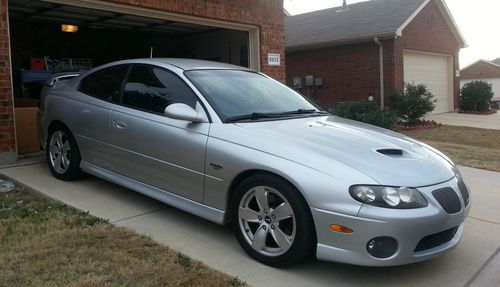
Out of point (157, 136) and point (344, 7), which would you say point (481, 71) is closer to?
point (344, 7)

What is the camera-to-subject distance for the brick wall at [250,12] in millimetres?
8570

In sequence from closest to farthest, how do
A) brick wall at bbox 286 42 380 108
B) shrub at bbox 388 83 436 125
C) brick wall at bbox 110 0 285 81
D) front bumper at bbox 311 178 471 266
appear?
front bumper at bbox 311 178 471 266
brick wall at bbox 110 0 285 81
shrub at bbox 388 83 436 125
brick wall at bbox 286 42 380 108

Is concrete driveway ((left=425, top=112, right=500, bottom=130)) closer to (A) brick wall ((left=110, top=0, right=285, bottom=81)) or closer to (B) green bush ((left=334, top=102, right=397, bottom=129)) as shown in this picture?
(B) green bush ((left=334, top=102, right=397, bottom=129))

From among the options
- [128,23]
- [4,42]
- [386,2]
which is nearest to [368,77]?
[386,2]

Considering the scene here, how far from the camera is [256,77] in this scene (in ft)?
17.9

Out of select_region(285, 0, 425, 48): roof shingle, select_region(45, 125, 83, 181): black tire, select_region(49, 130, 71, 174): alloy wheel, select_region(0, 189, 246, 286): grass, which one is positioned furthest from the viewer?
select_region(285, 0, 425, 48): roof shingle

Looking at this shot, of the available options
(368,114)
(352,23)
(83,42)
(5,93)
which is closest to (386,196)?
(5,93)

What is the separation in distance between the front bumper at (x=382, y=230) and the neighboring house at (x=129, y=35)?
456 cm

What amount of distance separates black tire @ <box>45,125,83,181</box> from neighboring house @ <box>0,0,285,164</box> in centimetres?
110

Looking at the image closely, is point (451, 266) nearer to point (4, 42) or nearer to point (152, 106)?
point (152, 106)

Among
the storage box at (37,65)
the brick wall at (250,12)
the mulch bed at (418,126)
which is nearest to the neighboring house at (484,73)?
the mulch bed at (418,126)

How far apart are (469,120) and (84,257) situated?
16.8 m

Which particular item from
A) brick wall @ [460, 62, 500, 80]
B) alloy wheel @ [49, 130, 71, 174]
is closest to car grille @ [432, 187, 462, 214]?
alloy wheel @ [49, 130, 71, 174]

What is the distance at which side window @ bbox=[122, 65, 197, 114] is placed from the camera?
4.74 meters
